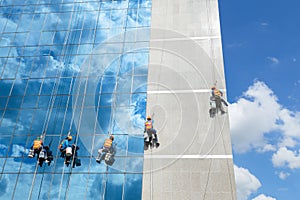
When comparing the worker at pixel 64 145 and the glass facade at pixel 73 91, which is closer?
the glass facade at pixel 73 91

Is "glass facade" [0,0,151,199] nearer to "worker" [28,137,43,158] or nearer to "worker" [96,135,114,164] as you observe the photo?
"worker" [96,135,114,164]

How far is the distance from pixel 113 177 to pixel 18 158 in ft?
18.6

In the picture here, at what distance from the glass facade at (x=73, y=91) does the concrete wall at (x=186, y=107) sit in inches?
32.8

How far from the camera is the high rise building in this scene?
1315cm

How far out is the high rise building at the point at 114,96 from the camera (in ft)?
43.1

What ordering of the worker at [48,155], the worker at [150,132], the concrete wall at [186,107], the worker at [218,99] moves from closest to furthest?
the concrete wall at [186,107] < the worker at [150,132] < the worker at [48,155] < the worker at [218,99]

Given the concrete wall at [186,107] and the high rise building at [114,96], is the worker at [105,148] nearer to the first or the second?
the high rise building at [114,96]

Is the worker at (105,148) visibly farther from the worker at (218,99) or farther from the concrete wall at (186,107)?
the worker at (218,99)

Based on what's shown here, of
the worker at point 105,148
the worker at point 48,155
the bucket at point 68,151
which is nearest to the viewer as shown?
the bucket at point 68,151

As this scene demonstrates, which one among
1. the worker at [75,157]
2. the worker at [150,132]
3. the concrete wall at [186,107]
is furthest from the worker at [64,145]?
the concrete wall at [186,107]

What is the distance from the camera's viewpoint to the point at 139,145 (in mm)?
13930

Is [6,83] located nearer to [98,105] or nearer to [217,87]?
[98,105]

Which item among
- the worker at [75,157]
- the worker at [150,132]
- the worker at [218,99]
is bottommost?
the worker at [75,157]

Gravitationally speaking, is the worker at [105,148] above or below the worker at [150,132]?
below
